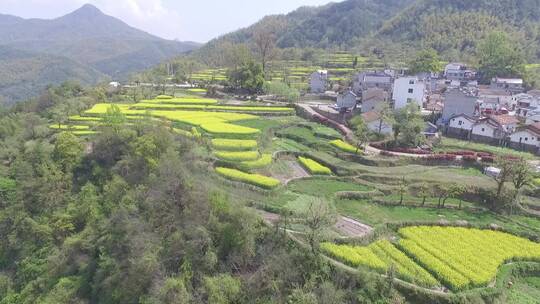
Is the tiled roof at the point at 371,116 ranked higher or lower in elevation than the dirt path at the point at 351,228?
higher

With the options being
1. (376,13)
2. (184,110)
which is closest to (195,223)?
(184,110)

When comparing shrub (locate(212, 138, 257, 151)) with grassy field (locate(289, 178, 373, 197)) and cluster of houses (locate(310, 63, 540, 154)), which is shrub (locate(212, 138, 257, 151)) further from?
cluster of houses (locate(310, 63, 540, 154))

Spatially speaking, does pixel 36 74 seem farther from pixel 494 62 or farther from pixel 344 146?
pixel 494 62

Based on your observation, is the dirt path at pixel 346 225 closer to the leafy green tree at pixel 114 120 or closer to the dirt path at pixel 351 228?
the dirt path at pixel 351 228

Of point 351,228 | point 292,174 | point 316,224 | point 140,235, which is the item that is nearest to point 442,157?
point 292,174

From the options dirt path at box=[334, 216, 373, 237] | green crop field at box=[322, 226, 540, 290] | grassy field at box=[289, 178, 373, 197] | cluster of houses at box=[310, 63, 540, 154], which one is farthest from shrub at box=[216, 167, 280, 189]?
cluster of houses at box=[310, 63, 540, 154]

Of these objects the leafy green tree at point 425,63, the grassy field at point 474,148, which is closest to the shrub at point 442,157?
the grassy field at point 474,148
